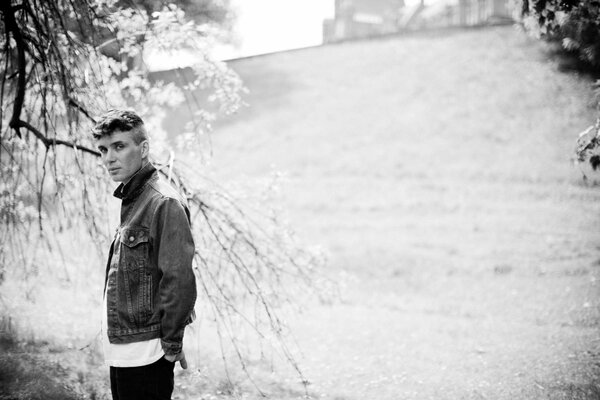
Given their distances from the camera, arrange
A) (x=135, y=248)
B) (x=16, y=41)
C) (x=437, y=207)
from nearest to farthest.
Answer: (x=135, y=248)
(x=16, y=41)
(x=437, y=207)

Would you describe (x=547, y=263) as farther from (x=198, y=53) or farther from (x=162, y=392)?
(x=162, y=392)

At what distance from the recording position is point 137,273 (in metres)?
2.19

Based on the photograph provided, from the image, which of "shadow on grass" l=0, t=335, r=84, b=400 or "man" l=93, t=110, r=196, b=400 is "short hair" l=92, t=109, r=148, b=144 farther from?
"shadow on grass" l=0, t=335, r=84, b=400

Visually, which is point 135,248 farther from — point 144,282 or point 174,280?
point 174,280

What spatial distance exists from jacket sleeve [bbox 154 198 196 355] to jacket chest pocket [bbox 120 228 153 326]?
0.38 feet

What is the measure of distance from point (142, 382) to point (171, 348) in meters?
0.24

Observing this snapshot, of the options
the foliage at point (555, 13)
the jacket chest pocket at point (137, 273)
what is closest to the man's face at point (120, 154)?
the jacket chest pocket at point (137, 273)

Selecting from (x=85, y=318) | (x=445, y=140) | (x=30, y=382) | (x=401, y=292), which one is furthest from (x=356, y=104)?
(x=30, y=382)

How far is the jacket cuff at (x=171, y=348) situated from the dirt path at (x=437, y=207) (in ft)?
8.63

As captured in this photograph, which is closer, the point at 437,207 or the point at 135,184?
the point at 135,184

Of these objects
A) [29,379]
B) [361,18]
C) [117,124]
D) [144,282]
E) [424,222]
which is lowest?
[424,222]

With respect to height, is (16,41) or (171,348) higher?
(16,41)

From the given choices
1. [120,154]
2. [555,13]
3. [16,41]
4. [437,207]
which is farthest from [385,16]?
[120,154]

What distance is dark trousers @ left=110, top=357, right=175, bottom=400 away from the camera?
Answer: 2.12 m
